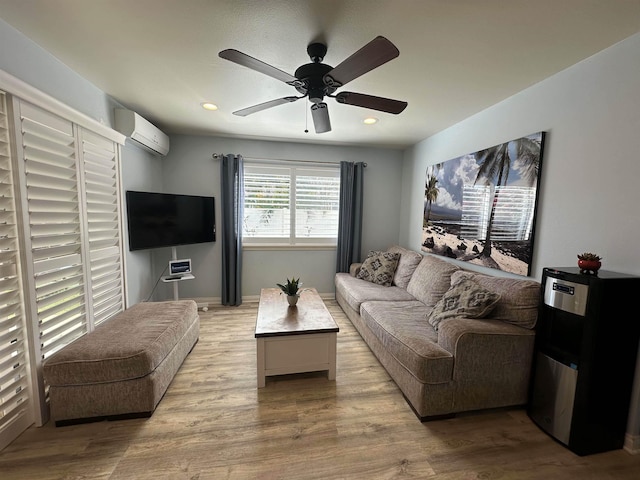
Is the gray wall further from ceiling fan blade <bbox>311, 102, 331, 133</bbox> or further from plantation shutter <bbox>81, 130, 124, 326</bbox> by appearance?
ceiling fan blade <bbox>311, 102, 331, 133</bbox>

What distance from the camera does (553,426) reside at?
1.69 m

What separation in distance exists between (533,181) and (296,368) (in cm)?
248

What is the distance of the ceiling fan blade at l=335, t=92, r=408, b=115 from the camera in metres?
1.79

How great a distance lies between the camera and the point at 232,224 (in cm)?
383

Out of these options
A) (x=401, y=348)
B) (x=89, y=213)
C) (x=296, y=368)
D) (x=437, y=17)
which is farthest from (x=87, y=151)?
(x=401, y=348)

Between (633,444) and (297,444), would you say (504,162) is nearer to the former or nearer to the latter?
(633,444)

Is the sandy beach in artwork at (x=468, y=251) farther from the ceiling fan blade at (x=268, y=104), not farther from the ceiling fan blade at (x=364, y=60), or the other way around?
the ceiling fan blade at (x=268, y=104)

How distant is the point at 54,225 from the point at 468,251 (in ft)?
11.7

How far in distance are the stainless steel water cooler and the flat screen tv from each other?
362 centimetres

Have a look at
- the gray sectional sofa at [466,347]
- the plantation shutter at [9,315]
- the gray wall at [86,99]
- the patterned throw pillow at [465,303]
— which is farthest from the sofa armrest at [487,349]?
the gray wall at [86,99]

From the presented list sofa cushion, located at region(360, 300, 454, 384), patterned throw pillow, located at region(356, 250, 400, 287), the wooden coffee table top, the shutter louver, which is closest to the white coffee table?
the wooden coffee table top

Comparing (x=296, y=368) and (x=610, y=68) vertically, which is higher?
(x=610, y=68)

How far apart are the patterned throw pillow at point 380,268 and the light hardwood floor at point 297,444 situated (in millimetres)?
1620

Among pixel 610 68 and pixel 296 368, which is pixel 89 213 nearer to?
pixel 296 368
